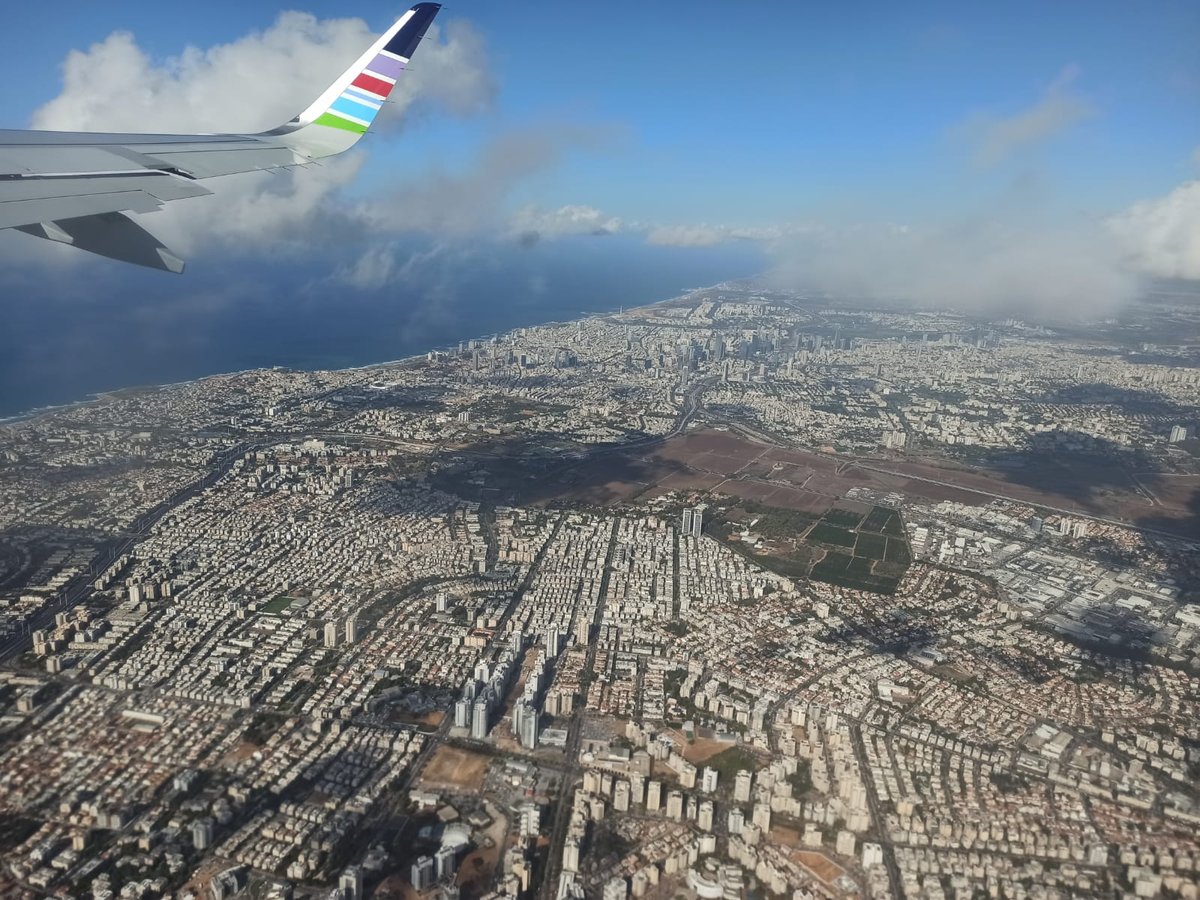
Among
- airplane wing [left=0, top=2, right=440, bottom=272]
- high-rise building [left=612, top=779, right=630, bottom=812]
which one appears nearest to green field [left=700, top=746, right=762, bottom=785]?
high-rise building [left=612, top=779, right=630, bottom=812]

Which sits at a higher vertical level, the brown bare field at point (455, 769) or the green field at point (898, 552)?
the green field at point (898, 552)

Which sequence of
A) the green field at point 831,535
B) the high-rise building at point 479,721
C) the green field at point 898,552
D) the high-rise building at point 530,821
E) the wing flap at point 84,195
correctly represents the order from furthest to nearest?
the green field at point 831,535 < the green field at point 898,552 < the high-rise building at point 479,721 < the high-rise building at point 530,821 < the wing flap at point 84,195

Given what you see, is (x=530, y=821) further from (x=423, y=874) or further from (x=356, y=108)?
(x=356, y=108)

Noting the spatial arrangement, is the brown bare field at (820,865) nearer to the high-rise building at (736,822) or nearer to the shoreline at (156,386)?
the high-rise building at (736,822)

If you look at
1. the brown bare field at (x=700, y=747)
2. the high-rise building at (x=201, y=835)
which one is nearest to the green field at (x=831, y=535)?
the brown bare field at (x=700, y=747)

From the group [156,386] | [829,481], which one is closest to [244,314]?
[156,386]

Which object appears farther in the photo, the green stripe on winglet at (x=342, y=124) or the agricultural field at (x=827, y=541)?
the agricultural field at (x=827, y=541)

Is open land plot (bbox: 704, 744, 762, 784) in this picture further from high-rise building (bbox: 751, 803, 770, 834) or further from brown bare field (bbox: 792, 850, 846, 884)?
brown bare field (bbox: 792, 850, 846, 884)

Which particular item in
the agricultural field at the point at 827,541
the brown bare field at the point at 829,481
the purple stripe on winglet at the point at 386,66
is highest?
the purple stripe on winglet at the point at 386,66
